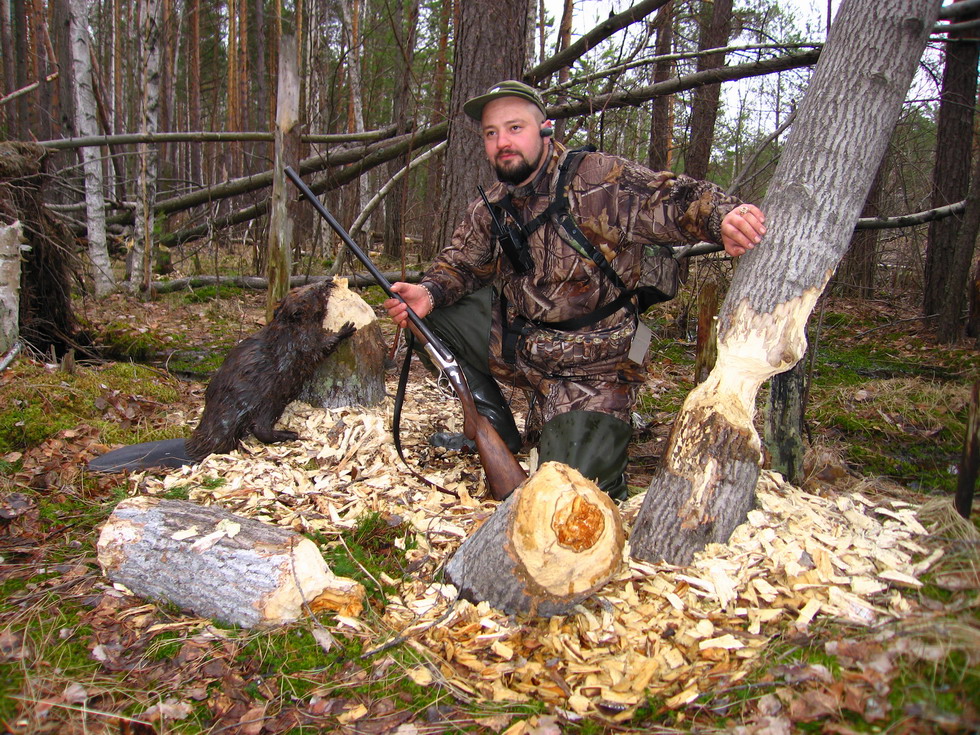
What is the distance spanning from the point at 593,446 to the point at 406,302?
1.39m

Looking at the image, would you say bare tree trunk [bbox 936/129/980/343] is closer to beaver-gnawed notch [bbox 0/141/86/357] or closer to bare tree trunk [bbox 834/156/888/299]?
bare tree trunk [bbox 834/156/888/299]

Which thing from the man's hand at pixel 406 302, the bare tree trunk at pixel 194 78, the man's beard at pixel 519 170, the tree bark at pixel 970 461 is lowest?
the tree bark at pixel 970 461

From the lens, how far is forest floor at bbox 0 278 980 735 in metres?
1.96

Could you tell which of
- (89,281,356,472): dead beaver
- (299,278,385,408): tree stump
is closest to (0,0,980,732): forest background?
(89,281,356,472): dead beaver

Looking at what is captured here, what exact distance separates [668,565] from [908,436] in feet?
9.64

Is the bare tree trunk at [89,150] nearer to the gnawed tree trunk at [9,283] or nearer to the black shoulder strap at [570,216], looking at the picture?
the gnawed tree trunk at [9,283]

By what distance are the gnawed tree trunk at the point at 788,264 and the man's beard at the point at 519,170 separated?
4.54 ft

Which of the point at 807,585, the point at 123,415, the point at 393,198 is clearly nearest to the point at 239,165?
the point at 393,198

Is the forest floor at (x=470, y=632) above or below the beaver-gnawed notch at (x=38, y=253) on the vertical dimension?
below

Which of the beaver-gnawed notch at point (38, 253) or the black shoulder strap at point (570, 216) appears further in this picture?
the beaver-gnawed notch at point (38, 253)

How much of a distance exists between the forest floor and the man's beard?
1760 mm

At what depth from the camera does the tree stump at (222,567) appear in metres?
2.52

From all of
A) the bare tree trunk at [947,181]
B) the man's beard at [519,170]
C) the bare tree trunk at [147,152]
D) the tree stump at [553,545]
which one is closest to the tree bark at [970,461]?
the tree stump at [553,545]

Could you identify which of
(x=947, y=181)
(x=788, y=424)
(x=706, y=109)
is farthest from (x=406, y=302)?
(x=947, y=181)
